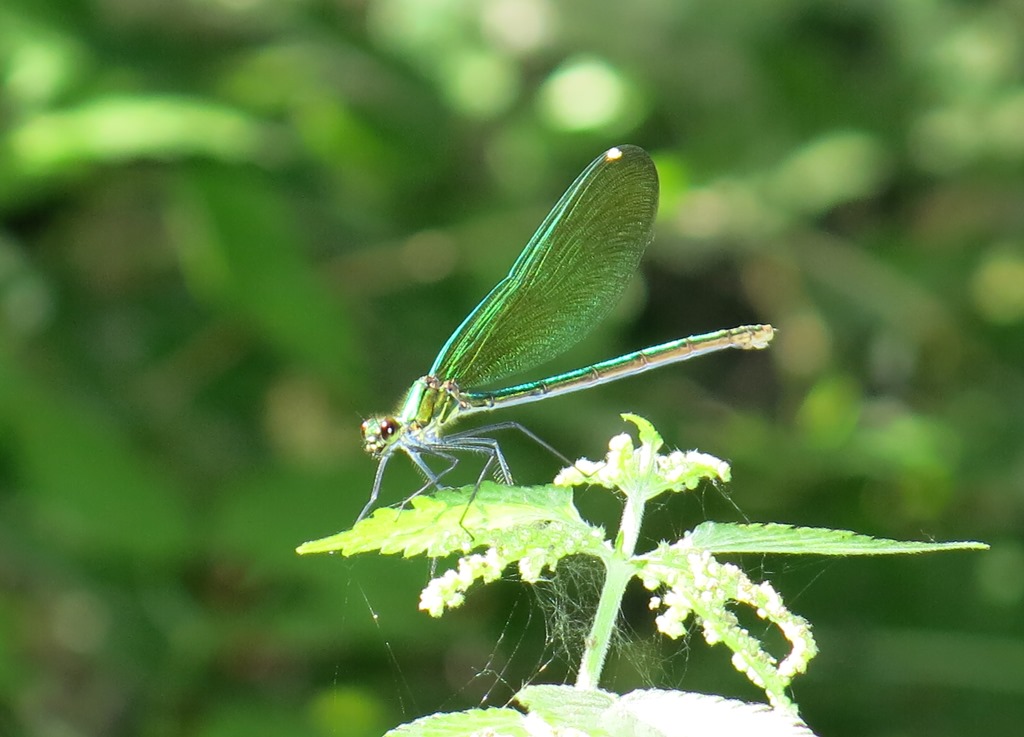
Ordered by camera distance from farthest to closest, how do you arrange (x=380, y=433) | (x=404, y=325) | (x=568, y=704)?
1. (x=404, y=325)
2. (x=380, y=433)
3. (x=568, y=704)

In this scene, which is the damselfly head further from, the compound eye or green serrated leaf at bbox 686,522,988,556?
green serrated leaf at bbox 686,522,988,556

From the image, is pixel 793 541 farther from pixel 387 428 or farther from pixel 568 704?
pixel 387 428

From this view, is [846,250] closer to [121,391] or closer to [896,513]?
[896,513]

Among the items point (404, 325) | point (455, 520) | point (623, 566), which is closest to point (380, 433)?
point (455, 520)

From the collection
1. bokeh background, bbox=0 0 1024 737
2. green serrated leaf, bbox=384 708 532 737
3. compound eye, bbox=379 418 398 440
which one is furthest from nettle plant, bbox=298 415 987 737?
bokeh background, bbox=0 0 1024 737

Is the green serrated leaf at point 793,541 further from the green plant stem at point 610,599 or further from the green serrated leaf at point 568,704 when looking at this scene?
the green serrated leaf at point 568,704
